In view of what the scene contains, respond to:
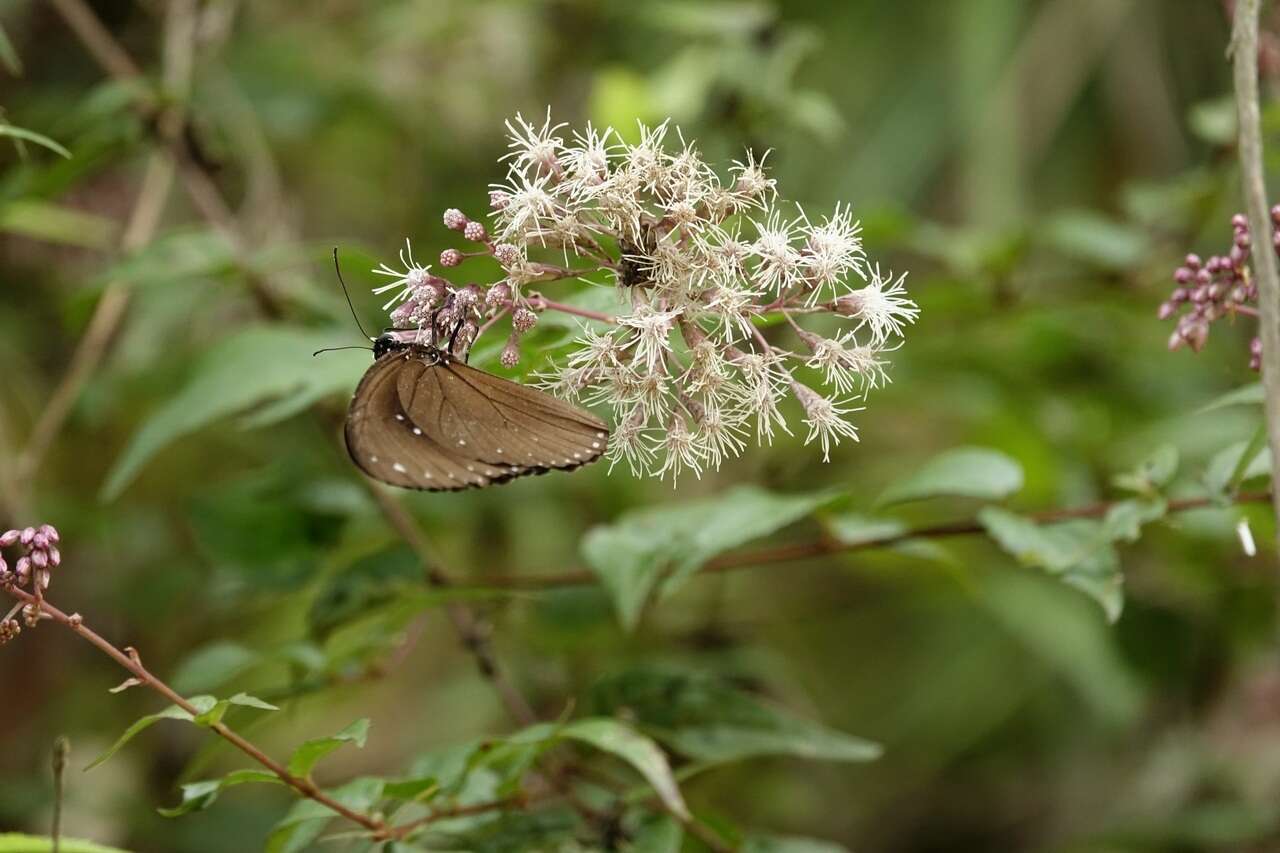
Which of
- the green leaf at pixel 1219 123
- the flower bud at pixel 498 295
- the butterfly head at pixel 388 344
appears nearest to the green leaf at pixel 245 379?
the butterfly head at pixel 388 344

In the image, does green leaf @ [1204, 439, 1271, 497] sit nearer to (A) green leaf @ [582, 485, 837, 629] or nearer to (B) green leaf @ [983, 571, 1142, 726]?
(A) green leaf @ [582, 485, 837, 629]

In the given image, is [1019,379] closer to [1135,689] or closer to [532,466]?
[1135,689]

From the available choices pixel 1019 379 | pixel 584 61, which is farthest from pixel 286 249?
pixel 584 61

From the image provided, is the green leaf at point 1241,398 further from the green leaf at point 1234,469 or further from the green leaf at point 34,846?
the green leaf at point 34,846

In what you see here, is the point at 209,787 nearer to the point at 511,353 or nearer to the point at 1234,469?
the point at 511,353

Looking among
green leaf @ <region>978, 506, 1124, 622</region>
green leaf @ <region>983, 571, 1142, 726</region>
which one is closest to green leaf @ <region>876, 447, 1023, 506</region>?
green leaf @ <region>978, 506, 1124, 622</region>
